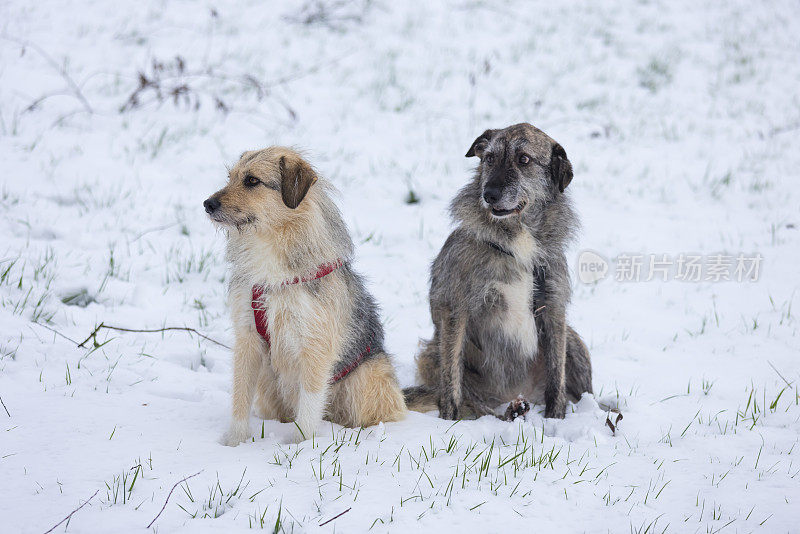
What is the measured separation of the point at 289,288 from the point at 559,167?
1.67 m

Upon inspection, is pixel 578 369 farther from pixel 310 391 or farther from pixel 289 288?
pixel 289 288

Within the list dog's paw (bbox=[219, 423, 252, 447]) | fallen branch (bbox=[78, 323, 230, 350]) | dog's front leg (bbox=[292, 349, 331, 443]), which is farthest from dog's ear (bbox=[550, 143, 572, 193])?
fallen branch (bbox=[78, 323, 230, 350])

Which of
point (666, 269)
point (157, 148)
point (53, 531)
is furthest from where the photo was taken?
point (157, 148)

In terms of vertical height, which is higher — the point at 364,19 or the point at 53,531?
the point at 364,19

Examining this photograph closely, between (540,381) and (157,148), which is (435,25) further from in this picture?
(540,381)

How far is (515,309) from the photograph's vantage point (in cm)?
359

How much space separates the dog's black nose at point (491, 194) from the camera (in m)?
3.39

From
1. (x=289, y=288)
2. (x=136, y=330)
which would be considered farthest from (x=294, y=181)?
(x=136, y=330)

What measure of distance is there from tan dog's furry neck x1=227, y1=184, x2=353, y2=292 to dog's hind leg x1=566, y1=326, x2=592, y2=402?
1655 millimetres

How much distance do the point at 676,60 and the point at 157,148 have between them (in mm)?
8895

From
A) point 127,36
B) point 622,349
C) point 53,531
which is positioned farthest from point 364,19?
point 53,531

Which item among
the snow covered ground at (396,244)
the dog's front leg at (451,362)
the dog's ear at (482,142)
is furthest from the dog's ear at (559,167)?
the dog's front leg at (451,362)

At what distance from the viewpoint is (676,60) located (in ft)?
36.5

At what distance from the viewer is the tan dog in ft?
10.1
